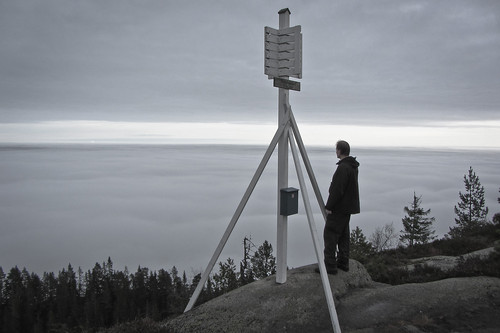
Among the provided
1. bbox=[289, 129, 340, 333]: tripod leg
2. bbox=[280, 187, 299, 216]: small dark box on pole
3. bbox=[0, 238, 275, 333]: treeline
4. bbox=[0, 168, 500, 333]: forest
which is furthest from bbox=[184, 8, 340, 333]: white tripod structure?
bbox=[0, 238, 275, 333]: treeline

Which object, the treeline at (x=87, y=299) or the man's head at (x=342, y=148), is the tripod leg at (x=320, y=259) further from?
the treeline at (x=87, y=299)

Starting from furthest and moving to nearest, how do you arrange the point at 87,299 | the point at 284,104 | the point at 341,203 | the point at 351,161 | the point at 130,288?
the point at 130,288, the point at 87,299, the point at 284,104, the point at 341,203, the point at 351,161

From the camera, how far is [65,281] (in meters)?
56.9

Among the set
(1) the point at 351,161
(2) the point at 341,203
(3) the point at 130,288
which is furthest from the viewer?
(3) the point at 130,288

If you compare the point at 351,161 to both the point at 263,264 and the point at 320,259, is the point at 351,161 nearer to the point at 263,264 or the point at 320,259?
the point at 320,259

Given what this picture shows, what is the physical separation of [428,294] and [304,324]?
245 cm

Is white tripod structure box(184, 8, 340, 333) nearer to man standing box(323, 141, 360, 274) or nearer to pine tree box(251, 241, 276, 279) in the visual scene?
man standing box(323, 141, 360, 274)

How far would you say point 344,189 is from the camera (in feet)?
18.3

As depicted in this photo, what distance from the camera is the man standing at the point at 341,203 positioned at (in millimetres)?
5414

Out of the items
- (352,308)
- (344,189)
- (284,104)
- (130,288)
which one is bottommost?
(130,288)

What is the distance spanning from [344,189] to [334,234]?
3.13ft

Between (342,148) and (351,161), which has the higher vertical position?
(342,148)

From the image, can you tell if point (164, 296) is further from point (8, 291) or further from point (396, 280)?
point (396, 280)

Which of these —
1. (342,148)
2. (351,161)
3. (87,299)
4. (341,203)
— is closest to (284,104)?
(342,148)
